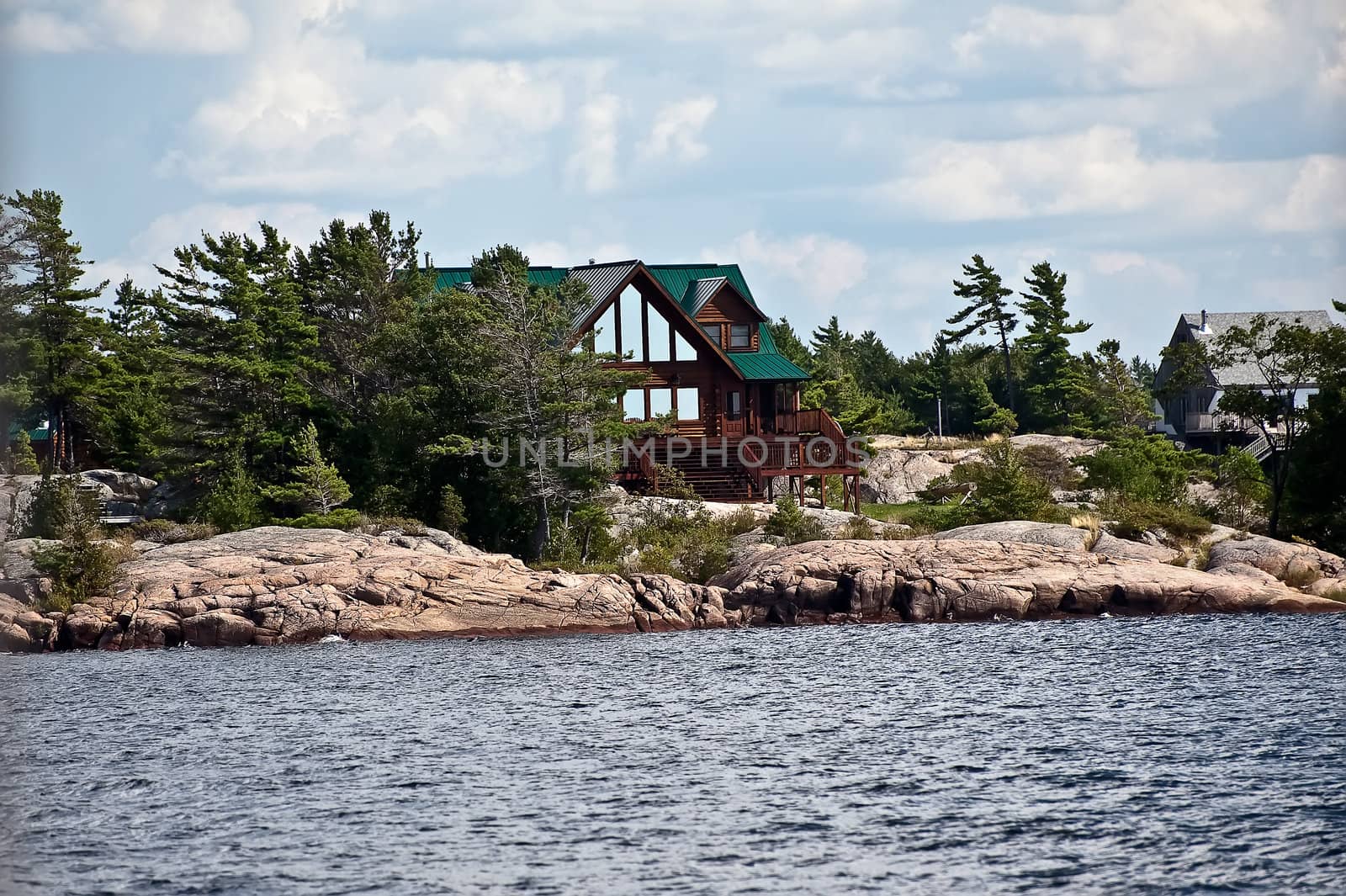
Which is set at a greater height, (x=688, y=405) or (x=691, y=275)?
(x=691, y=275)

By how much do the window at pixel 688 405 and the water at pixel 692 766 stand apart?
19.0 metres

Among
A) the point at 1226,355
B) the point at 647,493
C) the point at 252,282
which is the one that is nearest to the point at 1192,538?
the point at 1226,355

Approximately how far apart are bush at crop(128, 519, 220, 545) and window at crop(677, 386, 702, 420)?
17472mm

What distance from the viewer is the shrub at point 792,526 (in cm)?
4219

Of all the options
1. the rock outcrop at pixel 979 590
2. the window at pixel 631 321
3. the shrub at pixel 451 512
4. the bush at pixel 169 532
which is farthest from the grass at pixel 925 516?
the bush at pixel 169 532

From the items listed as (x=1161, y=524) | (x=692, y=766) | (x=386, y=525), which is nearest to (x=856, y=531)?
(x=1161, y=524)

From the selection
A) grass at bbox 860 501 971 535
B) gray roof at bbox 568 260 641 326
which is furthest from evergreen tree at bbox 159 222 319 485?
grass at bbox 860 501 971 535

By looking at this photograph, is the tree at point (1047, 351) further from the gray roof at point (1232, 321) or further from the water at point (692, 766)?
the water at point (692, 766)

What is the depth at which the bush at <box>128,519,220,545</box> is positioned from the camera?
4041 centimetres

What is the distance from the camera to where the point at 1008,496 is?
4391 cm

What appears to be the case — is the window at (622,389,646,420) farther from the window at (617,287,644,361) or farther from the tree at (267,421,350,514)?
the tree at (267,421,350,514)

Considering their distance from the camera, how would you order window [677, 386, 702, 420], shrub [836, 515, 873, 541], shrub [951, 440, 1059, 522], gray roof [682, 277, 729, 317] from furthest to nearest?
1. gray roof [682, 277, 729, 317]
2. window [677, 386, 702, 420]
3. shrub [951, 440, 1059, 522]
4. shrub [836, 515, 873, 541]

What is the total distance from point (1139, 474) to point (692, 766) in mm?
28359

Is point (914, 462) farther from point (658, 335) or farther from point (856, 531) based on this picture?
point (856, 531)
